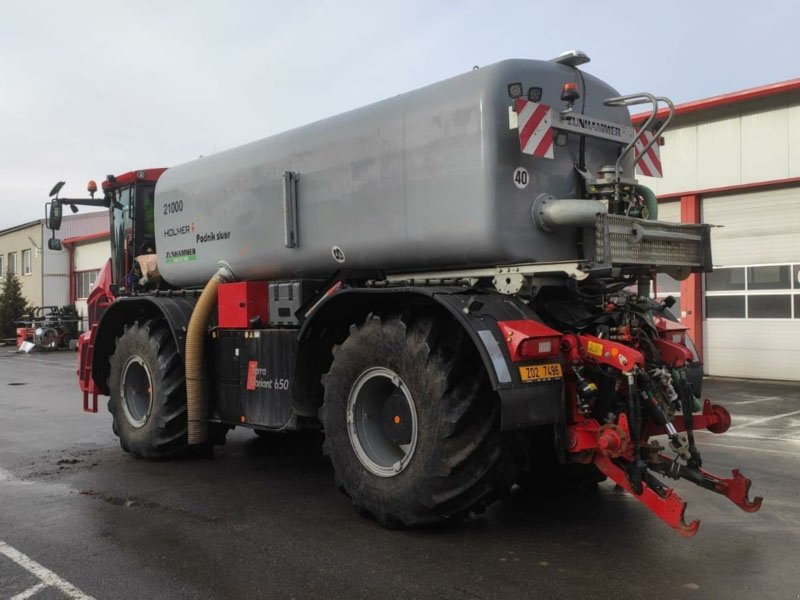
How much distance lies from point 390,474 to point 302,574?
0.95 meters

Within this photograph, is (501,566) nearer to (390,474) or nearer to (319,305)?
(390,474)

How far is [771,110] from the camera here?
13508 mm

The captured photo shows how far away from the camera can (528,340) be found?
13.9 feet

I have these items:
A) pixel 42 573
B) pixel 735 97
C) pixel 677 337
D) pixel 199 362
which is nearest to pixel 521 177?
pixel 677 337

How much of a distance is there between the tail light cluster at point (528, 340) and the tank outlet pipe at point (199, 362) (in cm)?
342

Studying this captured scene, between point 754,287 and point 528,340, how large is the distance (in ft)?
37.7

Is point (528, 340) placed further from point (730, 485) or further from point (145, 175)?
point (145, 175)

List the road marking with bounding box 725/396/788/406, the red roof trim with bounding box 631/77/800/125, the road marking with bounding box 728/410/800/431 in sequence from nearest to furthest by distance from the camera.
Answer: the road marking with bounding box 728/410/800/431 → the road marking with bounding box 725/396/788/406 → the red roof trim with bounding box 631/77/800/125

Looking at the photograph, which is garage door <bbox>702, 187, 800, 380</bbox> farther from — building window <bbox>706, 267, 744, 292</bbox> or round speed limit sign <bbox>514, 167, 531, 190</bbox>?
round speed limit sign <bbox>514, 167, 531, 190</bbox>

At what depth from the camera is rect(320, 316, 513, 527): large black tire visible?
4.45 m

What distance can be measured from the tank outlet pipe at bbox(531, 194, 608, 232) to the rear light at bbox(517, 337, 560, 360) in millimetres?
839

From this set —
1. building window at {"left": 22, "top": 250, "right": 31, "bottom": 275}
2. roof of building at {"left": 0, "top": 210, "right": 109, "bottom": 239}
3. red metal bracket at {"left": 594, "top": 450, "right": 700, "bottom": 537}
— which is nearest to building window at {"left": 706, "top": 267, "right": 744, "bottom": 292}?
red metal bracket at {"left": 594, "top": 450, "right": 700, "bottom": 537}

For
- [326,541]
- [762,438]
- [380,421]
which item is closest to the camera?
[326,541]

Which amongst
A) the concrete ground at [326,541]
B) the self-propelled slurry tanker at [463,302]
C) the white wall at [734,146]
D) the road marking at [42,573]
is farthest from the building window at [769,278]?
the road marking at [42,573]
